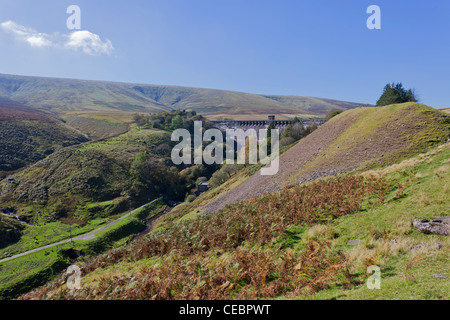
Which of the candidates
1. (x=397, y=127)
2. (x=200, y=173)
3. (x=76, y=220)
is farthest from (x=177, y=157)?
(x=397, y=127)

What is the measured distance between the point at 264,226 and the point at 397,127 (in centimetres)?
2358

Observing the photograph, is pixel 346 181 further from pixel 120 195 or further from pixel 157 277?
pixel 120 195

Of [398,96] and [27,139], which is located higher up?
[398,96]

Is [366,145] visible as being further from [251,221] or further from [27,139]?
[27,139]

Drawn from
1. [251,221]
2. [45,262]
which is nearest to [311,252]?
[251,221]

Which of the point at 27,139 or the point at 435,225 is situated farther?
the point at 27,139

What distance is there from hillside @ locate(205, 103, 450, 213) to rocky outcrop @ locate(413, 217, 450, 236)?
545 inches

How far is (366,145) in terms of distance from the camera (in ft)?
85.0

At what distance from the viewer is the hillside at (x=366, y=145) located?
72.4ft

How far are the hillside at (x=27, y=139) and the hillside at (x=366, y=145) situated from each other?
237 feet

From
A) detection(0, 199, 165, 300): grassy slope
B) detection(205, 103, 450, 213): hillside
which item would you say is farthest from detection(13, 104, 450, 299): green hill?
detection(0, 199, 165, 300): grassy slope

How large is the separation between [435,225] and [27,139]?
105 meters

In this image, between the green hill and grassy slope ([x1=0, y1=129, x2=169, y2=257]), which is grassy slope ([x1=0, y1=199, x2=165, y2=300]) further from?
the green hill

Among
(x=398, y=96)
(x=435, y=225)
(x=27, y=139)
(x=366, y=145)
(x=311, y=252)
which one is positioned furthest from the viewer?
(x=27, y=139)
